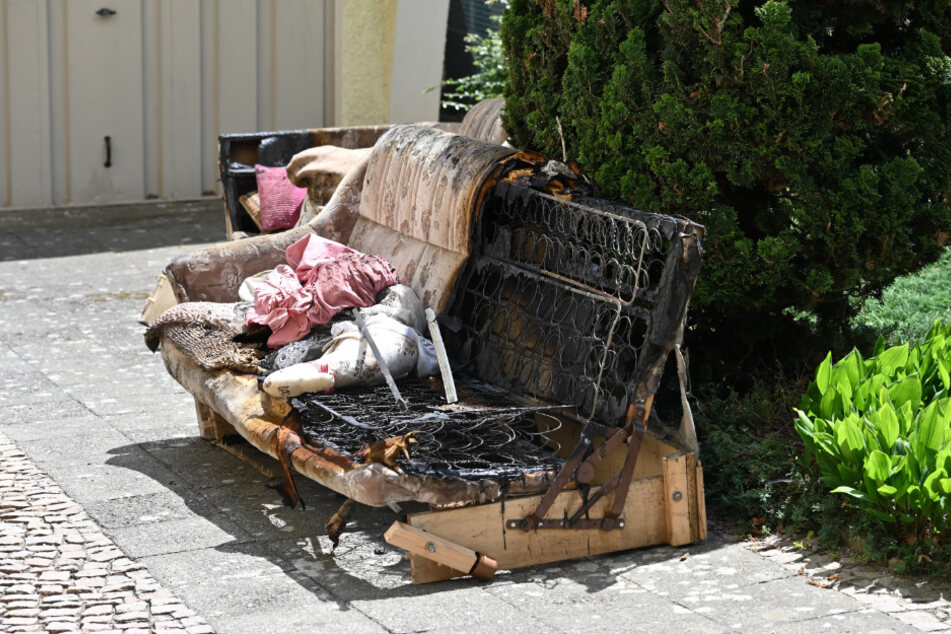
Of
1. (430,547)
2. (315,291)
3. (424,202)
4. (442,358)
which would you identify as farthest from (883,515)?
(315,291)

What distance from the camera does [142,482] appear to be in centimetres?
509

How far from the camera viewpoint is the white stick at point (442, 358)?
4754mm

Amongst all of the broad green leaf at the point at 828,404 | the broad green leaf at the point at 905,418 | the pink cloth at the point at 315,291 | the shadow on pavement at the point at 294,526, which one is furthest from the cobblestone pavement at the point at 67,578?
the broad green leaf at the point at 905,418

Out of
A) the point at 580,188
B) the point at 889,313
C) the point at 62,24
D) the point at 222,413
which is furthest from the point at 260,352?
the point at 62,24

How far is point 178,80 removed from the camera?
10.5 m

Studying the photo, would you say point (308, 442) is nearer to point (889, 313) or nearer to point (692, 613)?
point (692, 613)

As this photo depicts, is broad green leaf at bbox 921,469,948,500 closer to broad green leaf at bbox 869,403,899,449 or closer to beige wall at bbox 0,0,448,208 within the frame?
broad green leaf at bbox 869,403,899,449

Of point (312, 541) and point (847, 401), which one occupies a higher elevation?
point (847, 401)

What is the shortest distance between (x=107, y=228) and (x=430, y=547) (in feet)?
21.2

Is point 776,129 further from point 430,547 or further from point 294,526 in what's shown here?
point 294,526

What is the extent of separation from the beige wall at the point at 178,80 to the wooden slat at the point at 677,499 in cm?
690

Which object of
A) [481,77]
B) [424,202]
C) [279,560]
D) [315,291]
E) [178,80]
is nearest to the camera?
[279,560]

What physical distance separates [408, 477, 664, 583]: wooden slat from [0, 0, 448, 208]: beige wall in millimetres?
6904

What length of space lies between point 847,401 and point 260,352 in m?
2.27
